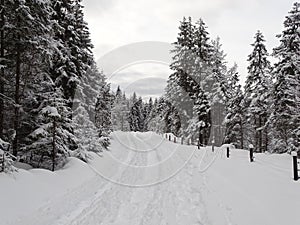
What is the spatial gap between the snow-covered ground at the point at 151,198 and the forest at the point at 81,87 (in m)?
1.42

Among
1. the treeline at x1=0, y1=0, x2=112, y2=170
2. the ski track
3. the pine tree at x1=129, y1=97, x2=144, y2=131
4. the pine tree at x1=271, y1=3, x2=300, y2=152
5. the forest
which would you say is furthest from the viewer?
the pine tree at x1=129, y1=97, x2=144, y2=131

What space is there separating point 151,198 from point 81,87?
14.0m

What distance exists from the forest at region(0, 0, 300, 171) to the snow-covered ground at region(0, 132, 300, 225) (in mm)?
1418

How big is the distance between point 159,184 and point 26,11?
28.3 ft

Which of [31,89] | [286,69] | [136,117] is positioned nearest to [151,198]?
Result: [31,89]

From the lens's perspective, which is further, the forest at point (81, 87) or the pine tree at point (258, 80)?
the pine tree at point (258, 80)

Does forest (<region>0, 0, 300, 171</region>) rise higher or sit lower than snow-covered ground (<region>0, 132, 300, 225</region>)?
higher

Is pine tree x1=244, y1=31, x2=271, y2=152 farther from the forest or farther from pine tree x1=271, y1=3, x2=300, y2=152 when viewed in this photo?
pine tree x1=271, y1=3, x2=300, y2=152

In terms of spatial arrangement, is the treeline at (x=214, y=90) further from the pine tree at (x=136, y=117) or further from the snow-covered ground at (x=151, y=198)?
the pine tree at (x=136, y=117)

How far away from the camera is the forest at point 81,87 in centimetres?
1036

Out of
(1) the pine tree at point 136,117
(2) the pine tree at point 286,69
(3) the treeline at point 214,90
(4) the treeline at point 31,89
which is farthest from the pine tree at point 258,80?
(1) the pine tree at point 136,117

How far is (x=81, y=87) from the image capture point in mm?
19969

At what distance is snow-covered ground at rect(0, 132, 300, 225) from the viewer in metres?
6.10

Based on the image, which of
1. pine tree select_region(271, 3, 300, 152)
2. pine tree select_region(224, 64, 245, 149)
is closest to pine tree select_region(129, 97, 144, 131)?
pine tree select_region(224, 64, 245, 149)
